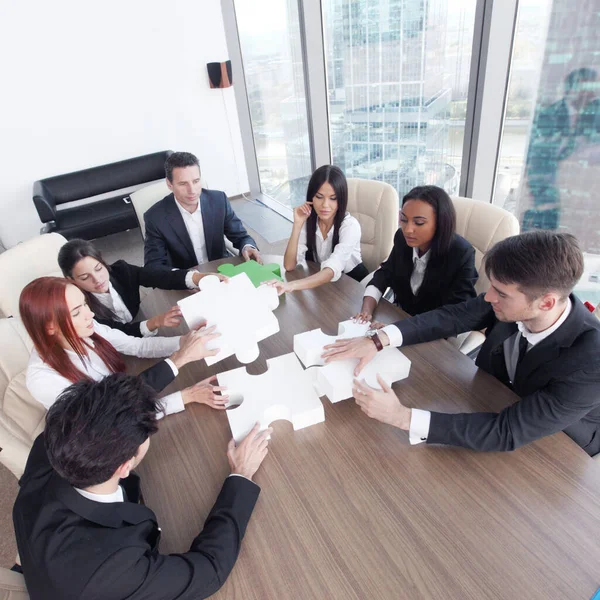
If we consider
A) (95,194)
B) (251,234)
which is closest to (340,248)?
(251,234)

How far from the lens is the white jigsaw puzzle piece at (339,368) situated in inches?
50.7

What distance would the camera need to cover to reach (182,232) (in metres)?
2.74

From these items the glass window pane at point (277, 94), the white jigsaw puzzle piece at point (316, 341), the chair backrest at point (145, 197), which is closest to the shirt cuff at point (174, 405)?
the white jigsaw puzzle piece at point (316, 341)

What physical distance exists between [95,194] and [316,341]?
5.07m

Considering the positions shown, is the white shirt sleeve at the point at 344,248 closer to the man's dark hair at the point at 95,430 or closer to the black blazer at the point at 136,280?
the black blazer at the point at 136,280

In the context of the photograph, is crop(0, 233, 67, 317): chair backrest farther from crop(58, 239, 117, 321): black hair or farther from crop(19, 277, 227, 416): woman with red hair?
crop(19, 277, 227, 416): woman with red hair

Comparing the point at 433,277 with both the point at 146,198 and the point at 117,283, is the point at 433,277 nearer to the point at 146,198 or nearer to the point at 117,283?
the point at 117,283

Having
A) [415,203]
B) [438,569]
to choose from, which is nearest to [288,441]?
[438,569]

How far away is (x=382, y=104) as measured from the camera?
3.60 meters

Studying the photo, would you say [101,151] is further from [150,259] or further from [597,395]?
[597,395]

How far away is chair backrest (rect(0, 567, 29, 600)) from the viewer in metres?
0.92

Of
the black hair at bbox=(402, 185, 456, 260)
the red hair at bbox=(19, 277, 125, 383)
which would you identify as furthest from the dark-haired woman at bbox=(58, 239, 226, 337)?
the black hair at bbox=(402, 185, 456, 260)

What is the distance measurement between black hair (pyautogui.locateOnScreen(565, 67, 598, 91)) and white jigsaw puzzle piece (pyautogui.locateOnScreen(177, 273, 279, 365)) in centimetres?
215

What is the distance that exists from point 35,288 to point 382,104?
10.6 feet
